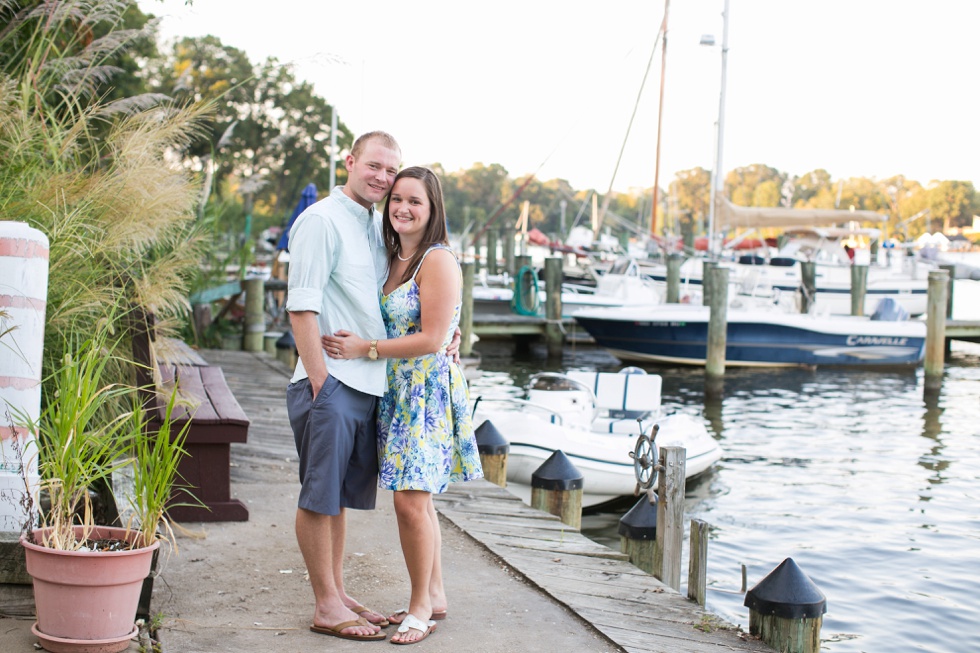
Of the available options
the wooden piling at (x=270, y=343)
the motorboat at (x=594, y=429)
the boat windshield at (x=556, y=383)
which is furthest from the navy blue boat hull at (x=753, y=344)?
the boat windshield at (x=556, y=383)

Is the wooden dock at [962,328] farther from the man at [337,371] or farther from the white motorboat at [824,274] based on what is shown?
the man at [337,371]

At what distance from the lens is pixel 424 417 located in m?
3.43

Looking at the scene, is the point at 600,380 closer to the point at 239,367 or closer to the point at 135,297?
the point at 239,367

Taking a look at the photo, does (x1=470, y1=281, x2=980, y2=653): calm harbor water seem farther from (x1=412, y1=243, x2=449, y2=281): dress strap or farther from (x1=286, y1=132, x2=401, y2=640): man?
(x1=412, y1=243, x2=449, y2=281): dress strap

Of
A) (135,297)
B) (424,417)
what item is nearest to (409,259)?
(424,417)

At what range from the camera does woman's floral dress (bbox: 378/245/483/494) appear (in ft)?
11.1

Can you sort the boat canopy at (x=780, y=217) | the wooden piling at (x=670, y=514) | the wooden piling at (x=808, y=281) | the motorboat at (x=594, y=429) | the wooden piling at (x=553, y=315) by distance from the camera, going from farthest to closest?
1. the boat canopy at (x=780, y=217)
2. the wooden piling at (x=808, y=281)
3. the wooden piling at (x=553, y=315)
4. the motorboat at (x=594, y=429)
5. the wooden piling at (x=670, y=514)

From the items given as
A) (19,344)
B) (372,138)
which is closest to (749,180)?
(372,138)

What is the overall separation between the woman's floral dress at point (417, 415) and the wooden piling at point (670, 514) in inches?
68.3

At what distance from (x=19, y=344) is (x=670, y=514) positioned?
308cm

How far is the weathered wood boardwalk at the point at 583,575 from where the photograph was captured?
3.76 meters

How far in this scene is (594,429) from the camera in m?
9.07

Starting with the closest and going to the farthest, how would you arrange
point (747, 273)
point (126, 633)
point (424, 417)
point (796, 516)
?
point (126, 633), point (424, 417), point (796, 516), point (747, 273)

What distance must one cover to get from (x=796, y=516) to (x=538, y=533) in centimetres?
461
